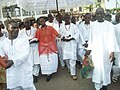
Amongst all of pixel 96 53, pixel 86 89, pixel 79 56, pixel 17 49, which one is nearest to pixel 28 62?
pixel 17 49

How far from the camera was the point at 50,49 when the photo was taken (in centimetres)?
787

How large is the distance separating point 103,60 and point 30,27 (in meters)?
2.93

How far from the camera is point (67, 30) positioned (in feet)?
26.0

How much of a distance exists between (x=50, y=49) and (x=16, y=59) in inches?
129

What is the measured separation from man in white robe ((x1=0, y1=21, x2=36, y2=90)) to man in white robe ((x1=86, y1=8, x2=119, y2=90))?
66.6 inches

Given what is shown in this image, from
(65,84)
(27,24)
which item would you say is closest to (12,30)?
(65,84)

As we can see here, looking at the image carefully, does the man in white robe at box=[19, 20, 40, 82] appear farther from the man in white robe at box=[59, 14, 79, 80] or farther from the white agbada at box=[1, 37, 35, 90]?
the white agbada at box=[1, 37, 35, 90]

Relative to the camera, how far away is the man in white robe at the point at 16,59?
15.5 ft

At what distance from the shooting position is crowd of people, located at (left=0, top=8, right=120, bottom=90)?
15.7ft

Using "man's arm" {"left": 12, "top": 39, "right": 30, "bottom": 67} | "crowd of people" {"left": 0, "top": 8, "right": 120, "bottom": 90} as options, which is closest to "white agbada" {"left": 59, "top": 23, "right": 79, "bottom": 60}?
"crowd of people" {"left": 0, "top": 8, "right": 120, "bottom": 90}

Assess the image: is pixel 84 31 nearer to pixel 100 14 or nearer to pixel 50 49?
pixel 50 49

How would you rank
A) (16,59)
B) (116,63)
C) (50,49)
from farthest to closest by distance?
(50,49) → (116,63) → (16,59)

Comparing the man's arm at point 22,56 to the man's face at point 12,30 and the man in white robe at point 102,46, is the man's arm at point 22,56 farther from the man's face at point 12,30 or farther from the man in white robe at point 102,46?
the man in white robe at point 102,46

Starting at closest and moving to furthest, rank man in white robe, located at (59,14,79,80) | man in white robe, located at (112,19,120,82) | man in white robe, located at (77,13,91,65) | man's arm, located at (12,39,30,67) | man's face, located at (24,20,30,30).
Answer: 1. man's arm, located at (12,39,30,67)
2. man in white robe, located at (112,19,120,82)
3. man in white robe, located at (59,14,79,80)
4. man's face, located at (24,20,30,30)
5. man in white robe, located at (77,13,91,65)
